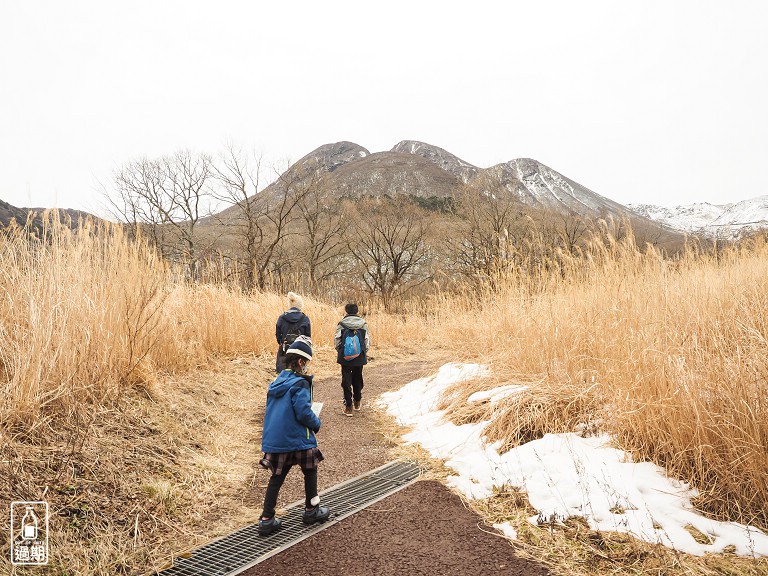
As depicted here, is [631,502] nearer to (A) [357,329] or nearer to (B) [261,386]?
(A) [357,329]

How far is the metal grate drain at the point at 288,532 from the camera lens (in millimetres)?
2611

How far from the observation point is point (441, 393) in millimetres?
5805

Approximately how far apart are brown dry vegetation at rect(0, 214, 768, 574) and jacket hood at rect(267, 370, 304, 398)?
3.38ft

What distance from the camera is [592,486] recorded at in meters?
2.98

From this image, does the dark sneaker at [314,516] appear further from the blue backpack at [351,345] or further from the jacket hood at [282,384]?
the blue backpack at [351,345]

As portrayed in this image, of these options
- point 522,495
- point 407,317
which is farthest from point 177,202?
point 522,495

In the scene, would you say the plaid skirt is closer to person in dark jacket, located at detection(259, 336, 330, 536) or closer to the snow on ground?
person in dark jacket, located at detection(259, 336, 330, 536)

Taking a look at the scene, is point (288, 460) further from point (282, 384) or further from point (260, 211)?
point (260, 211)

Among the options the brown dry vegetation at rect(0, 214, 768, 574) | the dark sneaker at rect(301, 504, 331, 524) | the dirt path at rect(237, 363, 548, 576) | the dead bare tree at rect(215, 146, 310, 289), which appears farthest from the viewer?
the dead bare tree at rect(215, 146, 310, 289)

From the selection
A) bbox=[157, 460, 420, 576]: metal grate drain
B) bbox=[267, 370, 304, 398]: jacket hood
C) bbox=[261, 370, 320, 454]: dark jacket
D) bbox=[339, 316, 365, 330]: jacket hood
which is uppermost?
bbox=[339, 316, 365, 330]: jacket hood

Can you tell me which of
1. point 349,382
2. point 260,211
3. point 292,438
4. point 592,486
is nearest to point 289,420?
point 292,438

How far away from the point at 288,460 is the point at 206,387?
347 centimetres
